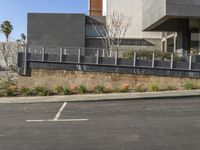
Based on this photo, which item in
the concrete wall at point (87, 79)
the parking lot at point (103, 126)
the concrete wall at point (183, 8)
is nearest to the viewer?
the parking lot at point (103, 126)

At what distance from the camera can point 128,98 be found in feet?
63.3

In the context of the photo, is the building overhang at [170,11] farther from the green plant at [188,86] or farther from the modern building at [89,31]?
the green plant at [188,86]

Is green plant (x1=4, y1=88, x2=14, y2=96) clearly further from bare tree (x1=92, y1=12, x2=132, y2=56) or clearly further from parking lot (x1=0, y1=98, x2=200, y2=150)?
bare tree (x1=92, y1=12, x2=132, y2=56)

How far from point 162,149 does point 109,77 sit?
1736 cm

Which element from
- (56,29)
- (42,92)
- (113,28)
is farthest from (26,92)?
(113,28)

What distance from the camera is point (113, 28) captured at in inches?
1831

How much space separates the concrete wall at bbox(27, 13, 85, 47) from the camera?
45906mm

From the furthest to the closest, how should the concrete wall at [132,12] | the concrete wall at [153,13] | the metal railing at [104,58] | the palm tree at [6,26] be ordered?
the palm tree at [6,26] < the concrete wall at [132,12] < the concrete wall at [153,13] < the metal railing at [104,58]

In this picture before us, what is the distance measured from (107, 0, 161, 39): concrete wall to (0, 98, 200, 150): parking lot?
98.1 feet

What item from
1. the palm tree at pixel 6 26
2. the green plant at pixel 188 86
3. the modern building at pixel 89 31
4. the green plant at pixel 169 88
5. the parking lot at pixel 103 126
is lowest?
the parking lot at pixel 103 126

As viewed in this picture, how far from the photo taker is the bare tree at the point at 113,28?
45906mm

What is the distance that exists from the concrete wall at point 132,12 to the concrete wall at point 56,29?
3909mm

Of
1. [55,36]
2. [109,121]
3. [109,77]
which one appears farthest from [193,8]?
[109,121]

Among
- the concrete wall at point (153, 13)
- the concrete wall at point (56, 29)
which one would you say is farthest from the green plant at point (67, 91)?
the concrete wall at point (56, 29)
